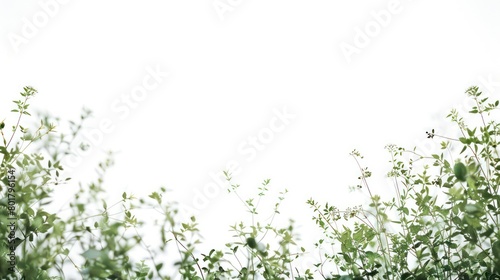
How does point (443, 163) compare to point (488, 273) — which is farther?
point (443, 163)

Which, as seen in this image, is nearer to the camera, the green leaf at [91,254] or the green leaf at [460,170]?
the green leaf at [91,254]

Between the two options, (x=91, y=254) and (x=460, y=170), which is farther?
(x=460, y=170)

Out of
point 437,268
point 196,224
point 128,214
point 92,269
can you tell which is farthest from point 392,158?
A: point 92,269

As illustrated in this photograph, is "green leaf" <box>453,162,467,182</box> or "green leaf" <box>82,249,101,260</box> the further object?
"green leaf" <box>453,162,467,182</box>

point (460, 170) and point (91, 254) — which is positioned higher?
point (91, 254)

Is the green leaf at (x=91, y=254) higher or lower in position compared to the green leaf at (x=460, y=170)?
higher

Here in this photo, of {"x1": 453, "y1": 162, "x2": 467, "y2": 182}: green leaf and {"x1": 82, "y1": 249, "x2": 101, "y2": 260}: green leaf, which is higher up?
{"x1": 82, "y1": 249, "x2": 101, "y2": 260}: green leaf

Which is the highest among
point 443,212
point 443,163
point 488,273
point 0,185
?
point 0,185

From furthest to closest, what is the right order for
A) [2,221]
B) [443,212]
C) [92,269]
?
[443,212]
[2,221]
[92,269]

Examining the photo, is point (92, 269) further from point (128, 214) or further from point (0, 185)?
point (128, 214)

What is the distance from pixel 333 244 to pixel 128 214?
0.92 metres

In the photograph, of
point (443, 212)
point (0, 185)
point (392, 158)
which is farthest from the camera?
point (392, 158)

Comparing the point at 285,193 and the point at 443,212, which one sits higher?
the point at 285,193

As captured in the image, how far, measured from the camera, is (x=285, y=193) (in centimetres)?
197
